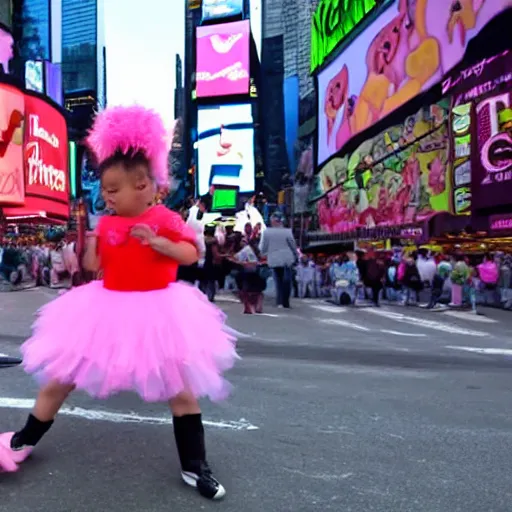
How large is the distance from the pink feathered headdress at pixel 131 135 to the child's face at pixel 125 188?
75 millimetres

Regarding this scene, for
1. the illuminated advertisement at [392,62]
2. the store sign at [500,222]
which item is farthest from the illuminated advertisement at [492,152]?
the illuminated advertisement at [392,62]

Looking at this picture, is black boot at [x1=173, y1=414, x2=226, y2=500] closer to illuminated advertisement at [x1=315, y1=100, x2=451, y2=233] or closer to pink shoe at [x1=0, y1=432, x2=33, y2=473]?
pink shoe at [x1=0, y1=432, x2=33, y2=473]

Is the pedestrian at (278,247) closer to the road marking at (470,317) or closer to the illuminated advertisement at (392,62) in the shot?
the road marking at (470,317)

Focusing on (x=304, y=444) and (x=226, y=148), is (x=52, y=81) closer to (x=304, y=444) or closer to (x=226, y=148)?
(x=226, y=148)

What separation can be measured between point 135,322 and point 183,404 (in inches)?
15.5

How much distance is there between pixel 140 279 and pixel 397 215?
1229 inches

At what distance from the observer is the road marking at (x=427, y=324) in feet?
31.3

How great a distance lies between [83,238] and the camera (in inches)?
114

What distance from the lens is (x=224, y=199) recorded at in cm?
6469

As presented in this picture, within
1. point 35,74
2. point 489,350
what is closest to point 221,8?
point 35,74

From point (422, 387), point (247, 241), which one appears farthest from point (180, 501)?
point (247, 241)

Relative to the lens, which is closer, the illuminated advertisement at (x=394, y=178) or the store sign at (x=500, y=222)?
the store sign at (x=500, y=222)

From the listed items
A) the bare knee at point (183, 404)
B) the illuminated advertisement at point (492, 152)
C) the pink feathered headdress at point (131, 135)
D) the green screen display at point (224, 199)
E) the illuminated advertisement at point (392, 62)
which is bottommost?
the bare knee at point (183, 404)

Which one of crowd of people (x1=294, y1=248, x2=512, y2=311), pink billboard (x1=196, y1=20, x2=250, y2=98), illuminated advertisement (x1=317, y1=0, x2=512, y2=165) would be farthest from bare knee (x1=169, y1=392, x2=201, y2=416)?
pink billboard (x1=196, y1=20, x2=250, y2=98)
